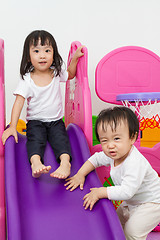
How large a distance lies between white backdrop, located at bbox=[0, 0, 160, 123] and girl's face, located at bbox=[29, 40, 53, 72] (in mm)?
832

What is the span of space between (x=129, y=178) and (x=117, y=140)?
146 mm

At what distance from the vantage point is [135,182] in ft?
3.52

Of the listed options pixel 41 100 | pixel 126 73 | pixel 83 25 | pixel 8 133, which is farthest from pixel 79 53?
pixel 83 25

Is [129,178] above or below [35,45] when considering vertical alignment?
below

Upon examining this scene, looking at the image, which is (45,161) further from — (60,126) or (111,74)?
(111,74)

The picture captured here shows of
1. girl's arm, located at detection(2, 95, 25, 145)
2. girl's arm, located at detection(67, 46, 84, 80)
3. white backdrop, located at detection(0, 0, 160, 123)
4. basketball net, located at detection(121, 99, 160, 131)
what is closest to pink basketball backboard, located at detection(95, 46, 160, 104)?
basketball net, located at detection(121, 99, 160, 131)

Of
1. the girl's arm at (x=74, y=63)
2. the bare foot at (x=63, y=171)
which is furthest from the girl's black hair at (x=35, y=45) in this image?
the bare foot at (x=63, y=171)

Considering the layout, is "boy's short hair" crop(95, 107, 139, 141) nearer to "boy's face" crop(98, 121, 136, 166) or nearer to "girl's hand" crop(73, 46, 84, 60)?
"boy's face" crop(98, 121, 136, 166)

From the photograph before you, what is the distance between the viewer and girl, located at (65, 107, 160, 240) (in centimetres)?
109

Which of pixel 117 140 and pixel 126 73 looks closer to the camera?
pixel 117 140

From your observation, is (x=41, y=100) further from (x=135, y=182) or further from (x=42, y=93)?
(x=135, y=182)

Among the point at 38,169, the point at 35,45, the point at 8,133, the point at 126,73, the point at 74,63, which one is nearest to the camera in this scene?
the point at 38,169

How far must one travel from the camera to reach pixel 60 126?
1.59 metres

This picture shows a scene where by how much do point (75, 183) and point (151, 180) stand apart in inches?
12.6
